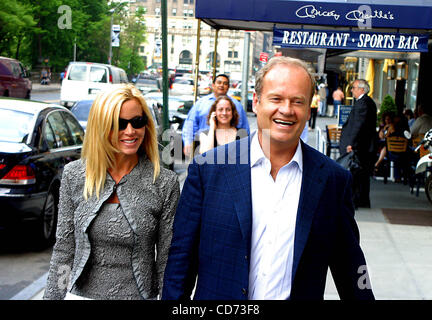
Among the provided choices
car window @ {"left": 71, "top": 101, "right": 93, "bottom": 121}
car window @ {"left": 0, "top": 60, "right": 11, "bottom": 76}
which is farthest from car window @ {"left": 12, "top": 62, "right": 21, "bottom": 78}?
car window @ {"left": 71, "top": 101, "right": 93, "bottom": 121}

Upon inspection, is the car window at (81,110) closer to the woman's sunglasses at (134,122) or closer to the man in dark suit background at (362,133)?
the man in dark suit background at (362,133)

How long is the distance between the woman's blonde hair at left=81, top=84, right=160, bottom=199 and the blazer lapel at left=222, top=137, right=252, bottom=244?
0.60 metres

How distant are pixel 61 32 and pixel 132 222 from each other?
53224mm

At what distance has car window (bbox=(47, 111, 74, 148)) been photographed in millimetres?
8156

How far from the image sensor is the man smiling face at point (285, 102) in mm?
2439

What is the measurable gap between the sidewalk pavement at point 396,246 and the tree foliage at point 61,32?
30.4m

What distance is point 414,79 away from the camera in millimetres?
20797

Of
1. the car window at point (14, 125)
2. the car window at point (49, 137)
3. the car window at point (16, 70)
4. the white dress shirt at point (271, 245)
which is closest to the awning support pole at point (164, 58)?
the car window at point (49, 137)

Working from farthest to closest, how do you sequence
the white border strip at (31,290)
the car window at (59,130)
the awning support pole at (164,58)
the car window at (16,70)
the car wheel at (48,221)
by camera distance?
1. the car window at (16,70)
2. the awning support pole at (164,58)
3. the car window at (59,130)
4. the car wheel at (48,221)
5. the white border strip at (31,290)

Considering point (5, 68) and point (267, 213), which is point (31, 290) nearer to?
point (267, 213)

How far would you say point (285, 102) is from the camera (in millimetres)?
2441

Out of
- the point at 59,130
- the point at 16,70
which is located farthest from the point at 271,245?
the point at 16,70
